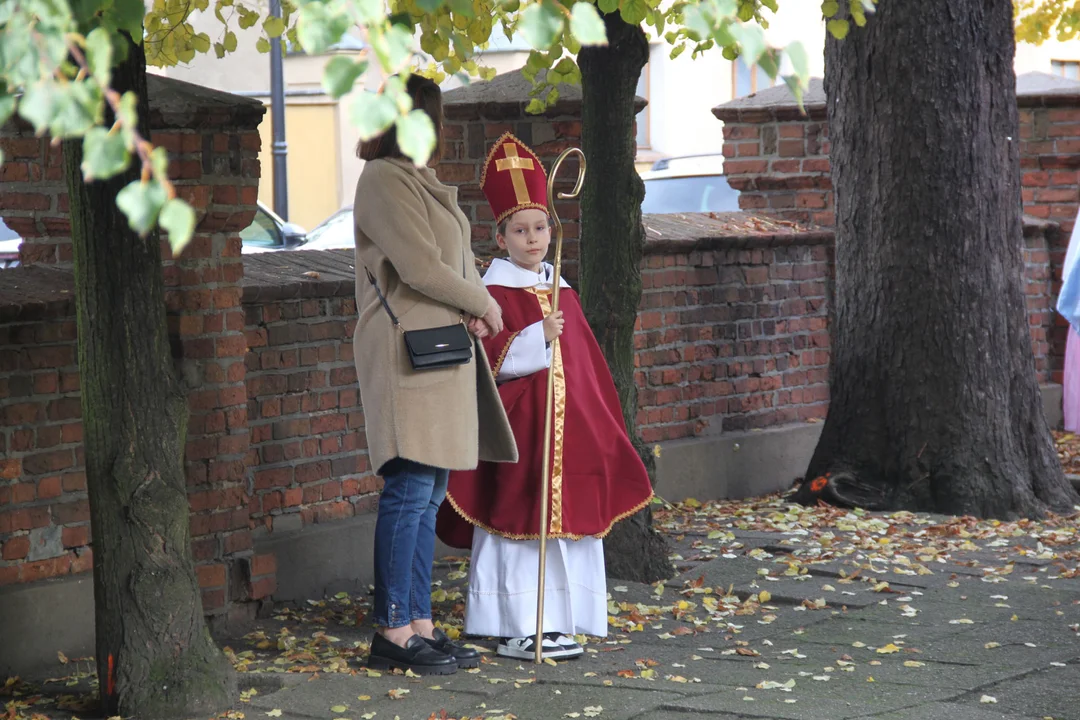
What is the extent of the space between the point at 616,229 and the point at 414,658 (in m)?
1.95

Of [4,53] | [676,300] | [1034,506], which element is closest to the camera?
[4,53]

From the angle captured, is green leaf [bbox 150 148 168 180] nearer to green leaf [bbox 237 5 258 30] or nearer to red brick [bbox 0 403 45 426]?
red brick [bbox 0 403 45 426]

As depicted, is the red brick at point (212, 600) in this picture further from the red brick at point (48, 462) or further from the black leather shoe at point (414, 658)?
the black leather shoe at point (414, 658)

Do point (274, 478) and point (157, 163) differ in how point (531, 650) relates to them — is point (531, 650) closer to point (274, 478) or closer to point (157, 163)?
point (274, 478)

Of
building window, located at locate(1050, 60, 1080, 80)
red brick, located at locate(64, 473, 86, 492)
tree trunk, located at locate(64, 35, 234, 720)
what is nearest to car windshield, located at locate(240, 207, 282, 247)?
red brick, located at locate(64, 473, 86, 492)

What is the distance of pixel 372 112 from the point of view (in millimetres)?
2170

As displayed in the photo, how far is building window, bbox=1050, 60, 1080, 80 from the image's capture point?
29.8 metres

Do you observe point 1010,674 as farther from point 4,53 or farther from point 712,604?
point 4,53

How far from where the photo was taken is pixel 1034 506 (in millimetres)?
7742

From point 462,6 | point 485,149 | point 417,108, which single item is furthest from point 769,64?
point 485,149

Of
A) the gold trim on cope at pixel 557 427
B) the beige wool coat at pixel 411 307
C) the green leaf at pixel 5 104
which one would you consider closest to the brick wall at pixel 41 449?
the beige wool coat at pixel 411 307

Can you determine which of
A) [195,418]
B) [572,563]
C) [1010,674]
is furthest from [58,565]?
[1010,674]

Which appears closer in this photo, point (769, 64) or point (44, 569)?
point (769, 64)

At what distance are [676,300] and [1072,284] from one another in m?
2.92
